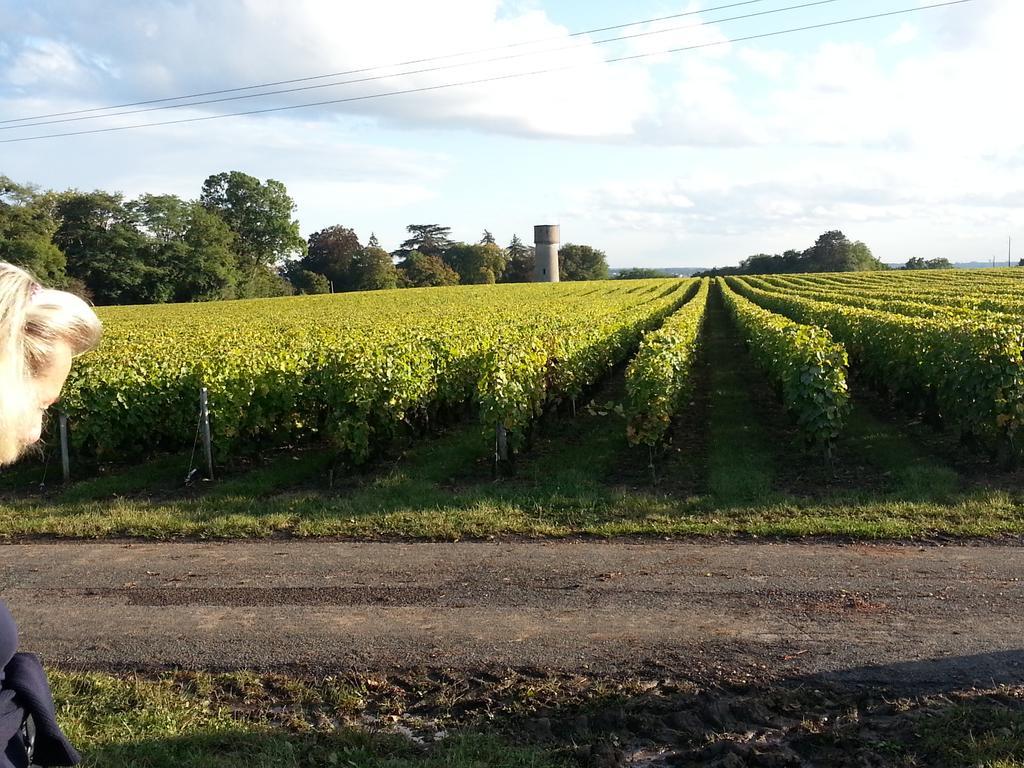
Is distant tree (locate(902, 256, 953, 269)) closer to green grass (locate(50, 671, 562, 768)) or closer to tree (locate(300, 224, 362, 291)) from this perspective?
tree (locate(300, 224, 362, 291))

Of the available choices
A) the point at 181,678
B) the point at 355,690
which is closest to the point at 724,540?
the point at 355,690

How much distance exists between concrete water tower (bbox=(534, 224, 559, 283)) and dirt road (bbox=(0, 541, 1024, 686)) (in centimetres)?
10652

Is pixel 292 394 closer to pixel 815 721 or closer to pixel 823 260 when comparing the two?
pixel 815 721

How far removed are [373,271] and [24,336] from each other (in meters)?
97.5

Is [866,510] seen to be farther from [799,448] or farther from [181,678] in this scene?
[181,678]

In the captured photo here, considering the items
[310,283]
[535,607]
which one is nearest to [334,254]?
[310,283]

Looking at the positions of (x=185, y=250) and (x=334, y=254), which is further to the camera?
(x=334, y=254)

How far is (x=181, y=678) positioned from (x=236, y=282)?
81.8 metres

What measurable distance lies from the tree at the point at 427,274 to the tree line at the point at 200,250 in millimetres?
158

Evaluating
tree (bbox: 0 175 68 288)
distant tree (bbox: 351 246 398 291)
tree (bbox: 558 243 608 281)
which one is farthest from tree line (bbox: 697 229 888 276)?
tree (bbox: 0 175 68 288)

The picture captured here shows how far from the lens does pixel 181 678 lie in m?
4.94

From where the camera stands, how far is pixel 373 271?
96.6 meters

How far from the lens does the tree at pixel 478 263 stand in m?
115

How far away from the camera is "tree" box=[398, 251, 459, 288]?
103375 millimetres
